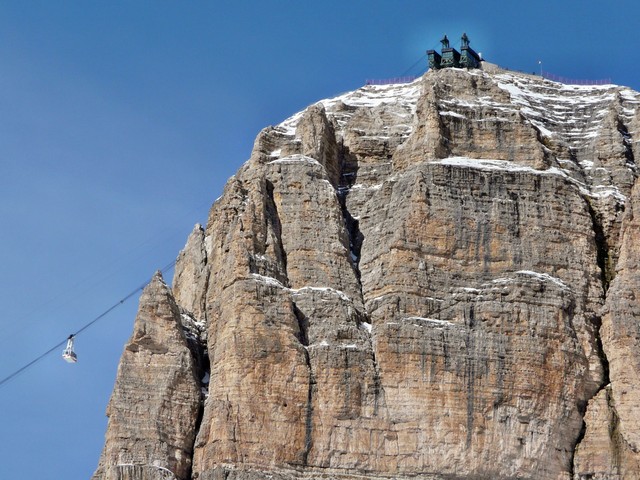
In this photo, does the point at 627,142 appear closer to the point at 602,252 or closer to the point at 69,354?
the point at 602,252

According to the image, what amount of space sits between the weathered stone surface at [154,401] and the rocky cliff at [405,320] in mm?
116

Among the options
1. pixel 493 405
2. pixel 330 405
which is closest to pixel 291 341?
pixel 330 405

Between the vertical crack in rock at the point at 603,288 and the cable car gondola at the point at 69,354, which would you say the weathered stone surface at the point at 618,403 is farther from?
the cable car gondola at the point at 69,354

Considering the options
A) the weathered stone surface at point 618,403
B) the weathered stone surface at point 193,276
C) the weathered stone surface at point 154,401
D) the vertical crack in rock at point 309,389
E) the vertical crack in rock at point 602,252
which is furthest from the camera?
the weathered stone surface at point 193,276

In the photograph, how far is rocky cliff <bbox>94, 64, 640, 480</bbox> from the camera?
103 meters

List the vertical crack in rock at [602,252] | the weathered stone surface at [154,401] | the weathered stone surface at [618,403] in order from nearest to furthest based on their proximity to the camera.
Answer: the weathered stone surface at [618,403], the weathered stone surface at [154,401], the vertical crack in rock at [602,252]

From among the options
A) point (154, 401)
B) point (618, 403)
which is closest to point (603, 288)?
point (618, 403)

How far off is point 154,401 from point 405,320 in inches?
543

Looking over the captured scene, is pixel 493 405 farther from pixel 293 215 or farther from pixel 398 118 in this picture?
pixel 398 118

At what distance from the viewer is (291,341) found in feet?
342

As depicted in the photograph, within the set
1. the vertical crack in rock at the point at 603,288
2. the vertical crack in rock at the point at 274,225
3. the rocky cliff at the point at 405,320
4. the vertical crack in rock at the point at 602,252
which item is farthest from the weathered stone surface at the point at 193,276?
the vertical crack in rock at the point at 602,252

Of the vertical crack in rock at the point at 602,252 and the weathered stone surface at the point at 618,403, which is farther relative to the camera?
the vertical crack in rock at the point at 602,252

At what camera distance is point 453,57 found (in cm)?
12756

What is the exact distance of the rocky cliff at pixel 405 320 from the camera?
103m
